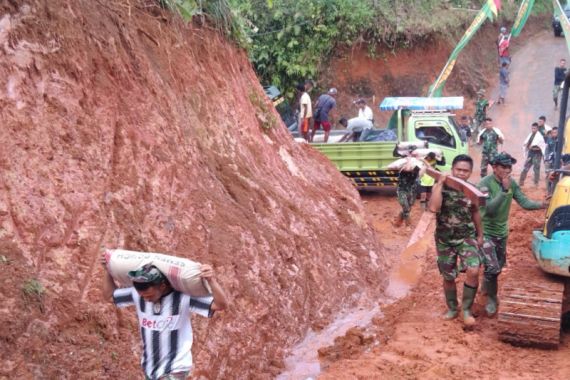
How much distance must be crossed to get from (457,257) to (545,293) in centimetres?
101

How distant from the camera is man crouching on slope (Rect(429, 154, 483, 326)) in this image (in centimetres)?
684

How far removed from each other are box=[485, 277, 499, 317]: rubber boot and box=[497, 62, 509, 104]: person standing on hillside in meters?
18.2

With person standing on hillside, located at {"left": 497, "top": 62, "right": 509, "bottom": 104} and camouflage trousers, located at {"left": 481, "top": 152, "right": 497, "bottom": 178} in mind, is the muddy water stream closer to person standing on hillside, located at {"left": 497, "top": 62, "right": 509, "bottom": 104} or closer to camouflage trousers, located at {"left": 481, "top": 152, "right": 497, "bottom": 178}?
camouflage trousers, located at {"left": 481, "top": 152, "right": 497, "bottom": 178}

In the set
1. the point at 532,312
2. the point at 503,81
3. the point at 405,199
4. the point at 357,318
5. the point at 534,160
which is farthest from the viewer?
the point at 503,81

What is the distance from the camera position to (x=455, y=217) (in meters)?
6.90

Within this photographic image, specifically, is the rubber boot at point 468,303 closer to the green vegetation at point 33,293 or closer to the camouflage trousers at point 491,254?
the camouflage trousers at point 491,254

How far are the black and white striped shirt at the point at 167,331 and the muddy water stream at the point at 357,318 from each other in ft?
7.53

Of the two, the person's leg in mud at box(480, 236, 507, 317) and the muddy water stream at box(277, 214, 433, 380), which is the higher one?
the person's leg in mud at box(480, 236, 507, 317)

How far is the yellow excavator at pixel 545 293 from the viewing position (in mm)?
6180

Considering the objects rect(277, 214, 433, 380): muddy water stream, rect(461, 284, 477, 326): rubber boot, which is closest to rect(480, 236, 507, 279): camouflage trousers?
rect(461, 284, 477, 326): rubber boot

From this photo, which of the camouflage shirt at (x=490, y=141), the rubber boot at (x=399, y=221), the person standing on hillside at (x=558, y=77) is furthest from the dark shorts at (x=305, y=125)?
the person standing on hillside at (x=558, y=77)

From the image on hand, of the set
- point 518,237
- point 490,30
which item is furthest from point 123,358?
point 490,30

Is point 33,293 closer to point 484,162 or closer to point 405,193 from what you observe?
point 405,193

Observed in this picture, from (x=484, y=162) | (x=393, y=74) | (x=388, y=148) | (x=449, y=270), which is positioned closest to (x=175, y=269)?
(x=449, y=270)
